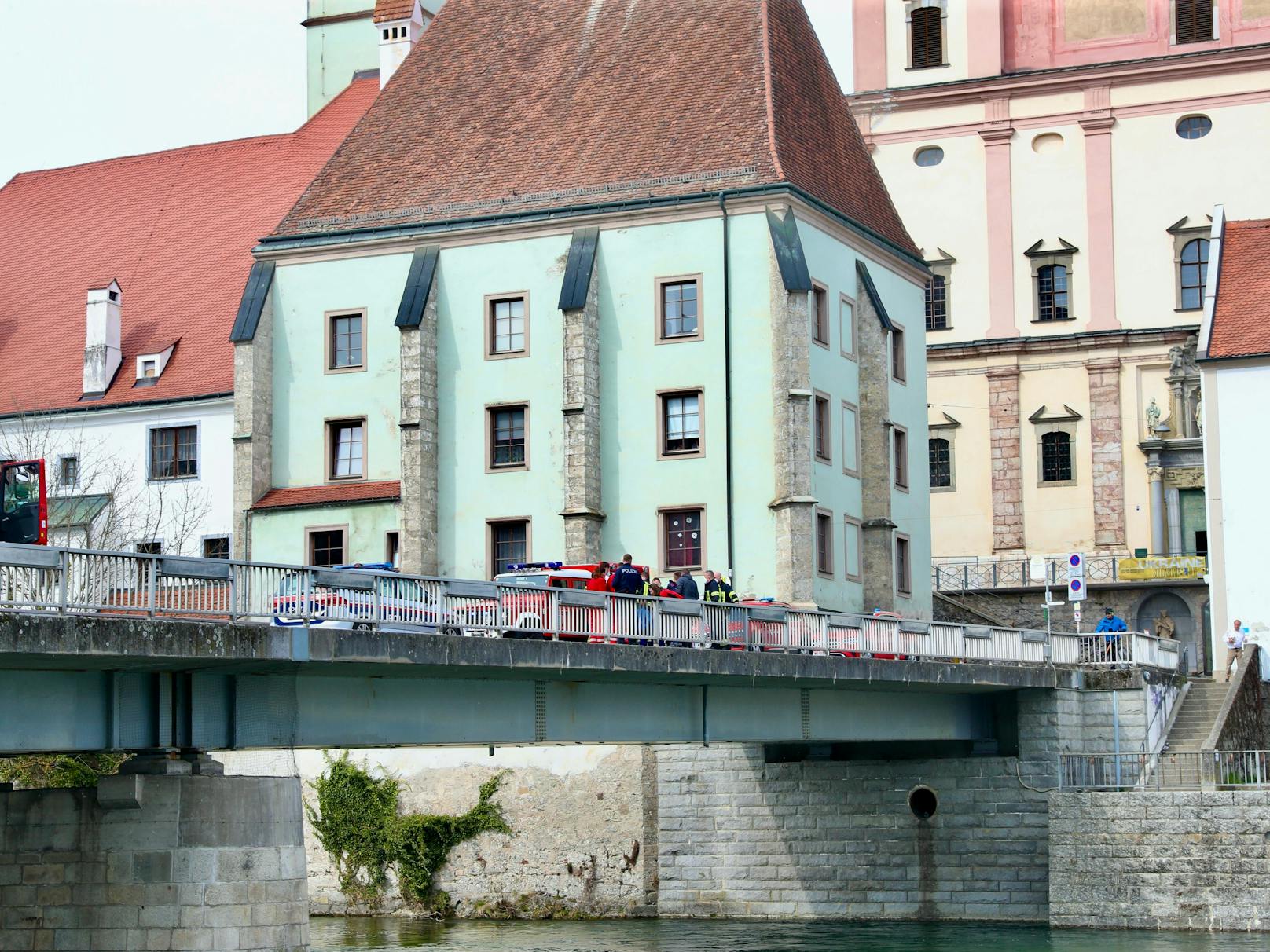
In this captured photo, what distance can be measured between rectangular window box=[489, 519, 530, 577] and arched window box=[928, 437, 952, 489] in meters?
28.3

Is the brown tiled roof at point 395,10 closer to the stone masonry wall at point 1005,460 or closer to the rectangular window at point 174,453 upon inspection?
the rectangular window at point 174,453

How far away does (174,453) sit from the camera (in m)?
70.2

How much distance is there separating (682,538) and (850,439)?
18.9 ft

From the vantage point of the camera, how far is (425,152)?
64688 millimetres

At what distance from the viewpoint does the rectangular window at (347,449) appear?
207ft

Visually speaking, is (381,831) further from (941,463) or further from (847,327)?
(941,463)

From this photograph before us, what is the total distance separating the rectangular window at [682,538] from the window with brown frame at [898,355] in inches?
344

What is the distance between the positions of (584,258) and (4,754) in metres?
34.0

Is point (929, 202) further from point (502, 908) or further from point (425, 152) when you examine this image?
point (502, 908)

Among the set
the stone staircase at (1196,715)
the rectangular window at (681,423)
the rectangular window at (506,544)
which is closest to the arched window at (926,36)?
the rectangular window at (681,423)

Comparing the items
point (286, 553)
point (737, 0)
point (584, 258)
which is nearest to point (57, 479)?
point (286, 553)

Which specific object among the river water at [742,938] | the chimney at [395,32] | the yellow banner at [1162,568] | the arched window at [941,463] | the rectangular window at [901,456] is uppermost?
the chimney at [395,32]

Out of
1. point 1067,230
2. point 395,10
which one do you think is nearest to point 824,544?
point 395,10

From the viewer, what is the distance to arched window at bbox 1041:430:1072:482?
84500 millimetres
